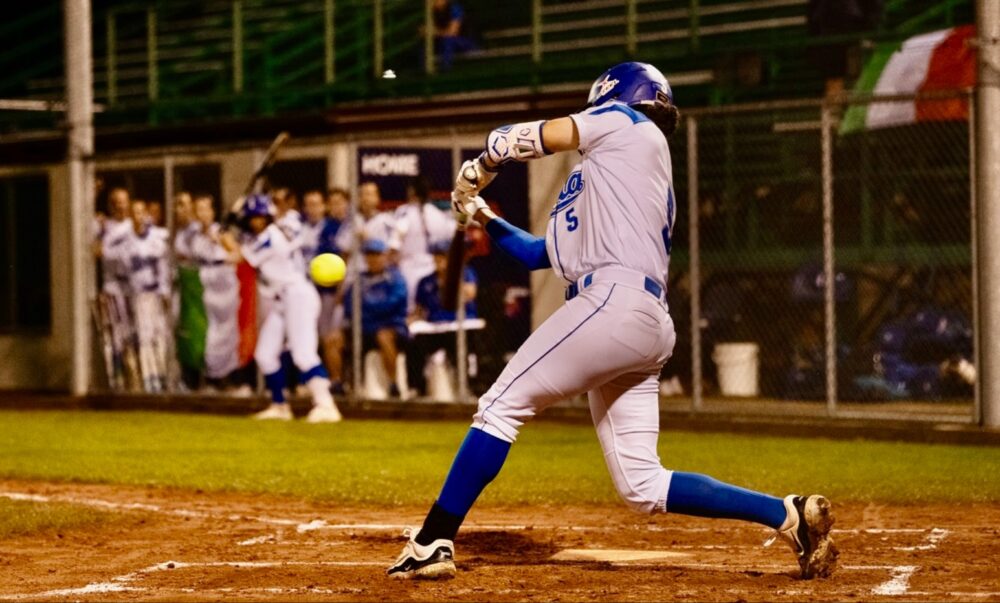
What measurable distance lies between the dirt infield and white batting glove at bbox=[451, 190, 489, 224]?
1537 mm

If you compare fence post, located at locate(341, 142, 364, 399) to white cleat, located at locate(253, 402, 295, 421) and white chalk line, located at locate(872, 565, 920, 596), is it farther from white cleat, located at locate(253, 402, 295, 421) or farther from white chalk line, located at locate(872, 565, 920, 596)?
white chalk line, located at locate(872, 565, 920, 596)

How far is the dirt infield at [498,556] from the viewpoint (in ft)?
19.5

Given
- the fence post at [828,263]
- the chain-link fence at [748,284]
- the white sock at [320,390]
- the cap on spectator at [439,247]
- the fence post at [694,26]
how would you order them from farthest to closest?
1. the fence post at [694,26]
2. the cap on spectator at [439,247]
3. the white sock at [320,390]
4. the chain-link fence at [748,284]
5. the fence post at [828,263]

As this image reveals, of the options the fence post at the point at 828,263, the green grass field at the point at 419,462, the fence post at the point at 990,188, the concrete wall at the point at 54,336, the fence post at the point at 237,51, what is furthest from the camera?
the fence post at the point at 237,51

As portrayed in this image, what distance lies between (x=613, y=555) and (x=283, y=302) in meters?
8.63

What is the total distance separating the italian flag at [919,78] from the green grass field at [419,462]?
3.79 meters

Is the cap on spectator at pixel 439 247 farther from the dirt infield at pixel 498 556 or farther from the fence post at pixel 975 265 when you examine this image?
the dirt infield at pixel 498 556

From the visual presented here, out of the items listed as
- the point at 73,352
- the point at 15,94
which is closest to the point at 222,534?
the point at 73,352

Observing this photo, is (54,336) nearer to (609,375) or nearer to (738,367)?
(738,367)

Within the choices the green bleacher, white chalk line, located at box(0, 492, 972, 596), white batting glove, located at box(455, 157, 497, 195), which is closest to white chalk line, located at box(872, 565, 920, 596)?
white chalk line, located at box(0, 492, 972, 596)

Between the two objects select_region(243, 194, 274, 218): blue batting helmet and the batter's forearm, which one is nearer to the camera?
the batter's forearm

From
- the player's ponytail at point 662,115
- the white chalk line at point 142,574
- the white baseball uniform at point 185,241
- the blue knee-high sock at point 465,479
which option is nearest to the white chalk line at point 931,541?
the blue knee-high sock at point 465,479

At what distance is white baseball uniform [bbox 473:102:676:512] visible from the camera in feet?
19.6

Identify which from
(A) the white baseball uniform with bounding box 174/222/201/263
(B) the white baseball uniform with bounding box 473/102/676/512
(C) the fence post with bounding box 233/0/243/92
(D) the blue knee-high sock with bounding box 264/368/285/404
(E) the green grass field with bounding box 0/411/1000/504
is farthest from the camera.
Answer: (C) the fence post with bounding box 233/0/243/92
